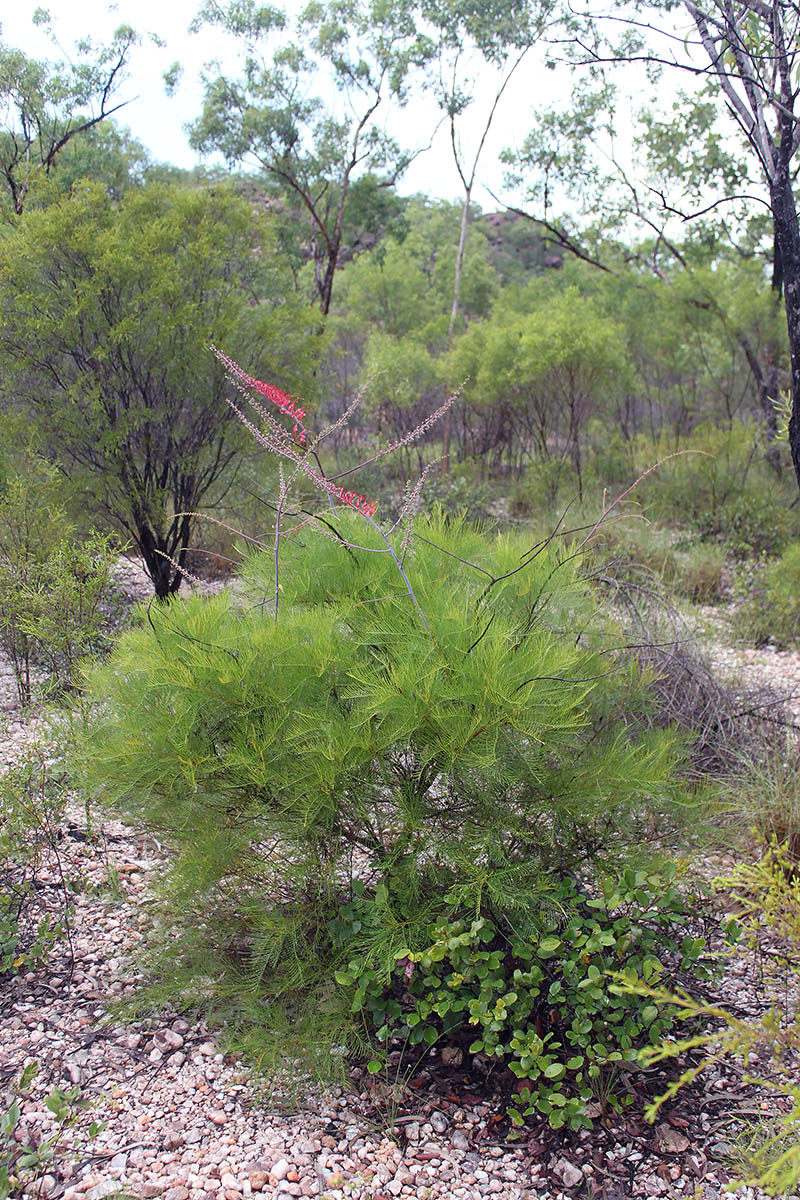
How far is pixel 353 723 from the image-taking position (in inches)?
71.9

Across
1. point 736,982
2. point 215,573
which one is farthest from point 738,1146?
point 215,573

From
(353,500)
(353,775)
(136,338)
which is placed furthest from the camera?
(136,338)

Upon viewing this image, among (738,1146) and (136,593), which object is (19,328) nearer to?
(136,593)

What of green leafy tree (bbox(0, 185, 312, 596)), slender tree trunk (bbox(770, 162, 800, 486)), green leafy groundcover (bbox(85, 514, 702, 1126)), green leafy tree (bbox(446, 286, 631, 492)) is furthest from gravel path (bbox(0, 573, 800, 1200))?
green leafy tree (bbox(446, 286, 631, 492))

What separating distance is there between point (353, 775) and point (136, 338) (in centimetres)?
468

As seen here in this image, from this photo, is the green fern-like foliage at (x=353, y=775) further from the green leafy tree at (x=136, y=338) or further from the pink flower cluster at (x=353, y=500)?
the green leafy tree at (x=136, y=338)

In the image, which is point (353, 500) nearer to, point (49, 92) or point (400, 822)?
point (400, 822)

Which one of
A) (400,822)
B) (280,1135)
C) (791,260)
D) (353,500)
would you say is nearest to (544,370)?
(791,260)

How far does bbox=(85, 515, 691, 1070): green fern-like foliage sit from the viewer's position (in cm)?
182

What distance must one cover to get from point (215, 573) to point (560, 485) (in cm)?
431

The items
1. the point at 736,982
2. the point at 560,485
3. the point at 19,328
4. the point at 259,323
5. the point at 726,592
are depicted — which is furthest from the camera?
the point at 560,485

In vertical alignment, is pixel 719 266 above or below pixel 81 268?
above

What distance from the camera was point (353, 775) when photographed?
1.92 metres

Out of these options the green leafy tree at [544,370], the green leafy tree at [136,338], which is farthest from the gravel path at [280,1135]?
the green leafy tree at [544,370]
